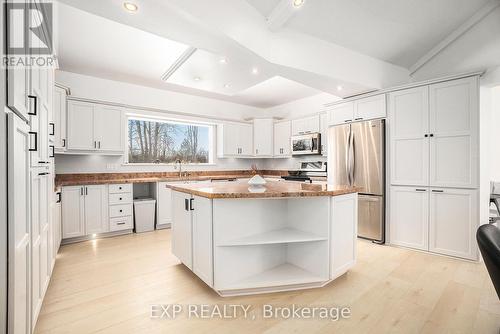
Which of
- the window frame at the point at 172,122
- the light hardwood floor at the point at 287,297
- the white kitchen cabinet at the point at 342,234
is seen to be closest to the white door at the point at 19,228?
the light hardwood floor at the point at 287,297

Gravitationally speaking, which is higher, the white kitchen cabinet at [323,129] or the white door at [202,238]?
the white kitchen cabinet at [323,129]

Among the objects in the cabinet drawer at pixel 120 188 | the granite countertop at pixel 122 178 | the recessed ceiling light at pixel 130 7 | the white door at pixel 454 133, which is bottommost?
the cabinet drawer at pixel 120 188

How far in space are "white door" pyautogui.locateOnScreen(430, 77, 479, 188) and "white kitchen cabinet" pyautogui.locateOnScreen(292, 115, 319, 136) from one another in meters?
2.18

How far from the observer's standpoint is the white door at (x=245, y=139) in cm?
600

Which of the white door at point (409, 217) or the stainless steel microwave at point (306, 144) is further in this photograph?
the stainless steel microwave at point (306, 144)

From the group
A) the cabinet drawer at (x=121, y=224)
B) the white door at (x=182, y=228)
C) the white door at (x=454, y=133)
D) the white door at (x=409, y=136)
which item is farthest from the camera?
the cabinet drawer at (x=121, y=224)

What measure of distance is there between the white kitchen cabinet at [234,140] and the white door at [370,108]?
109 inches

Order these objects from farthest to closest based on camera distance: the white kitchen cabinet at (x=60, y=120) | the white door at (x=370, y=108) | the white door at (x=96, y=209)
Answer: the white door at (x=96, y=209)
the white door at (x=370, y=108)
the white kitchen cabinet at (x=60, y=120)

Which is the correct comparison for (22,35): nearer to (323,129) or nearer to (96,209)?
(96,209)

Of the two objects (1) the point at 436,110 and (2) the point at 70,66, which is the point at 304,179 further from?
(2) the point at 70,66

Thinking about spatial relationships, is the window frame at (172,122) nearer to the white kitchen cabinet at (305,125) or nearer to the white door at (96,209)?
the white door at (96,209)

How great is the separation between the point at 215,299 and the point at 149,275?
35.5 inches

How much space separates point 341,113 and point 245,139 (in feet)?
8.35

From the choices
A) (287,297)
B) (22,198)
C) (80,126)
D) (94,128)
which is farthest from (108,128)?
(287,297)
